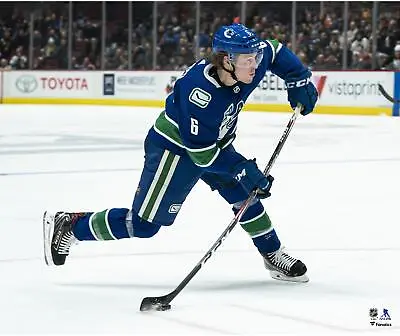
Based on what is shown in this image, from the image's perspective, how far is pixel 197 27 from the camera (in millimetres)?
16719

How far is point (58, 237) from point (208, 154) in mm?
792

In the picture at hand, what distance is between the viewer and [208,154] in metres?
3.03

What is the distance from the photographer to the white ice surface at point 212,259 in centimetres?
287

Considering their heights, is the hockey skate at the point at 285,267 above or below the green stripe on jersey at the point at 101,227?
below

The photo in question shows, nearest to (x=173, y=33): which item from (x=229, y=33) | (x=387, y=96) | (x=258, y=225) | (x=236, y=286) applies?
(x=387, y=96)

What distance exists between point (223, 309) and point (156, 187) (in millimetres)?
518

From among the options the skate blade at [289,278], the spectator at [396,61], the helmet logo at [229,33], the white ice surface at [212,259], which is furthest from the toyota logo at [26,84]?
the helmet logo at [229,33]

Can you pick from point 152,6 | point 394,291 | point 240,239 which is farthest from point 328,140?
point 152,6

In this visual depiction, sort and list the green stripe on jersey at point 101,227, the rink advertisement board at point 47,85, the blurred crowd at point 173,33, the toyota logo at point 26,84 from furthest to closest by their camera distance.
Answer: the toyota logo at point 26,84 < the rink advertisement board at point 47,85 < the blurred crowd at point 173,33 < the green stripe on jersey at point 101,227

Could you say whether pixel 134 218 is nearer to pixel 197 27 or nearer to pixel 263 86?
pixel 263 86

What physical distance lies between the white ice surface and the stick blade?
0.04m

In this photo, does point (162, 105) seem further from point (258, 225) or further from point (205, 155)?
point (205, 155)

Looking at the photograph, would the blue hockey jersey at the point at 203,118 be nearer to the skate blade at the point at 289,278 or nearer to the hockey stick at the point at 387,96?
the skate blade at the point at 289,278

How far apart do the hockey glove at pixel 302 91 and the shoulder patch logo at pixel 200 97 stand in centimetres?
58
